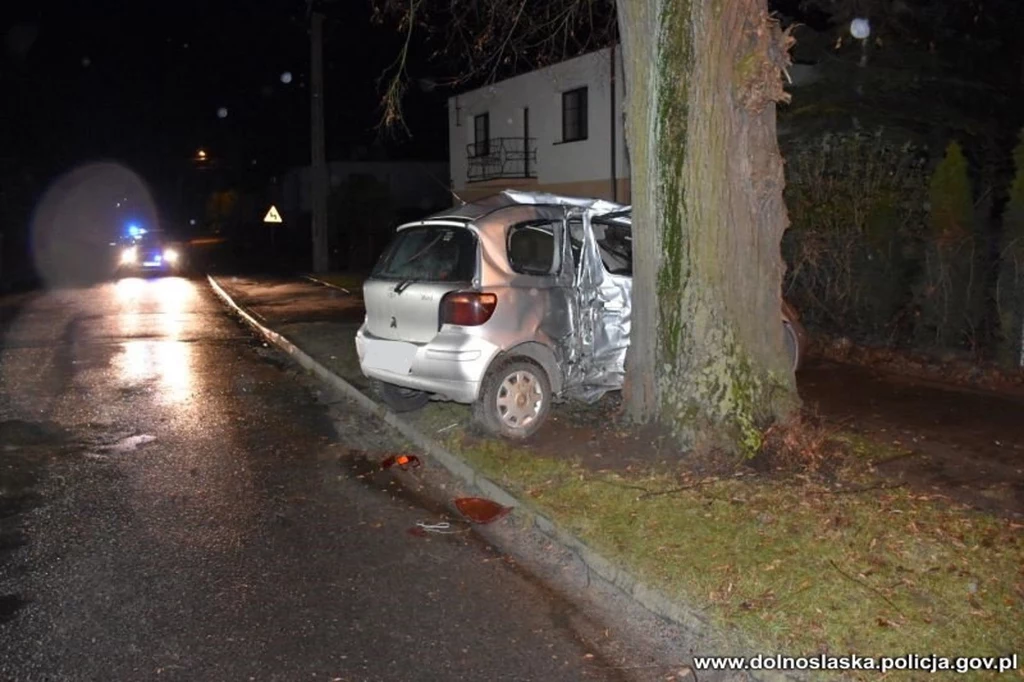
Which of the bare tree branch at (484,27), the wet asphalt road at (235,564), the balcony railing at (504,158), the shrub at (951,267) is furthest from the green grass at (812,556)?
the balcony railing at (504,158)

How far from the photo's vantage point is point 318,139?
93.8 ft

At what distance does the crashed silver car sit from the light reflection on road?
396 cm

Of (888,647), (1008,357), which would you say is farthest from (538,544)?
(1008,357)

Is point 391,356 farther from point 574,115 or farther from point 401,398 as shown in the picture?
point 574,115

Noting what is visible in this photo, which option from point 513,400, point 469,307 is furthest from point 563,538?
point 469,307

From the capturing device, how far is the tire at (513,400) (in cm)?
817

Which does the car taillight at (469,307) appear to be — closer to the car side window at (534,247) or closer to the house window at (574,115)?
the car side window at (534,247)

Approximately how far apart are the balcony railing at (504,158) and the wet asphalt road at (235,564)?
2113 centimetres

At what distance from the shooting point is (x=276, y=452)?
8789mm

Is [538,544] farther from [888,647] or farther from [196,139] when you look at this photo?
[196,139]

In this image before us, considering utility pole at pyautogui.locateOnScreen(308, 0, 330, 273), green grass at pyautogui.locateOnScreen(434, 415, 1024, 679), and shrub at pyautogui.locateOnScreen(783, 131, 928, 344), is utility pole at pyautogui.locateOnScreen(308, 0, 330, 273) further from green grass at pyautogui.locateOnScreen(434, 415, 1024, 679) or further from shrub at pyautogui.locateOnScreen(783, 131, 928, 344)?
green grass at pyautogui.locateOnScreen(434, 415, 1024, 679)

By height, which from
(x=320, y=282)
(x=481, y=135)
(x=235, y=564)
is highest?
(x=481, y=135)

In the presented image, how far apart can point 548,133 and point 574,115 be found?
1.51 metres

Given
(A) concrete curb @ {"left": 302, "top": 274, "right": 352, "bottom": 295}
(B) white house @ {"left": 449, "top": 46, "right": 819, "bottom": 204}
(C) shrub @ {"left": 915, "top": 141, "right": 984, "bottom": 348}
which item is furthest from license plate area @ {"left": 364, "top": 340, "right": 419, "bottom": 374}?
(A) concrete curb @ {"left": 302, "top": 274, "right": 352, "bottom": 295}
